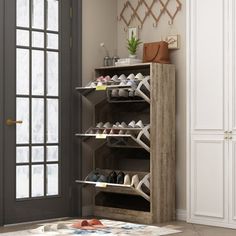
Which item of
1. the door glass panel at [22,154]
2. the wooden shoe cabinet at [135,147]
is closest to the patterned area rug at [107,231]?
the wooden shoe cabinet at [135,147]

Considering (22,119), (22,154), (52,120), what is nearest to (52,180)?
(22,154)

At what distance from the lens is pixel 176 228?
5.42 meters

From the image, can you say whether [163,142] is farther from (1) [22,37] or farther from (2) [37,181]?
(1) [22,37]

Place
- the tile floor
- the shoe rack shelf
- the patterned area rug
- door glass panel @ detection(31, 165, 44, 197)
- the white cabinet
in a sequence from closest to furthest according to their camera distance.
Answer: the patterned area rug → the tile floor → the white cabinet → the shoe rack shelf → door glass panel @ detection(31, 165, 44, 197)

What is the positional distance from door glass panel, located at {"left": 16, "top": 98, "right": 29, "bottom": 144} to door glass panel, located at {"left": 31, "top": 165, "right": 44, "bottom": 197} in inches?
12.0

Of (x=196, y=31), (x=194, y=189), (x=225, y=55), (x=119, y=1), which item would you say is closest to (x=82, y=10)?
(x=119, y=1)

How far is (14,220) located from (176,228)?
1.58 meters

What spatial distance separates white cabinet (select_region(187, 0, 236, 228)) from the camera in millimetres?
5457

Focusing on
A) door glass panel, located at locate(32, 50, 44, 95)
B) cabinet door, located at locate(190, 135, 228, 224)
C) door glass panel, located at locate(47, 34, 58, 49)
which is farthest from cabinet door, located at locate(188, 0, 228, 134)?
door glass panel, located at locate(32, 50, 44, 95)

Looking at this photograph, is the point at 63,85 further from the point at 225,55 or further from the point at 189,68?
the point at 225,55

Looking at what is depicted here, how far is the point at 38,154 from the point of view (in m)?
5.88

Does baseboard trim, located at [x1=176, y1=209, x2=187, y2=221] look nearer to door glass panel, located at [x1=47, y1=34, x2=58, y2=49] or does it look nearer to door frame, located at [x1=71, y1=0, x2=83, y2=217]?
door frame, located at [x1=71, y1=0, x2=83, y2=217]

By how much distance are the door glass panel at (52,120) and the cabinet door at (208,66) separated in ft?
4.65

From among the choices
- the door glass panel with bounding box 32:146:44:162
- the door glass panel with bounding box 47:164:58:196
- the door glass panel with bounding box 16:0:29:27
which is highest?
the door glass panel with bounding box 16:0:29:27
